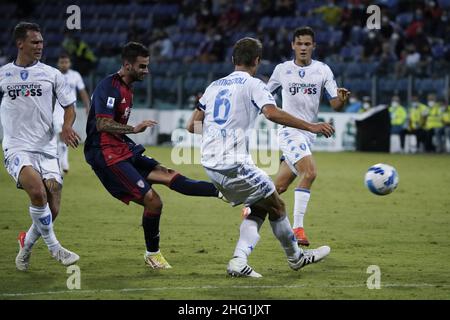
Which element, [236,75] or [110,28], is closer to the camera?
[236,75]

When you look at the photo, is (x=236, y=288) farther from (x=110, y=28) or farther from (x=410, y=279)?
(x=110, y=28)

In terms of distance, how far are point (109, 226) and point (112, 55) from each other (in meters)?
22.5

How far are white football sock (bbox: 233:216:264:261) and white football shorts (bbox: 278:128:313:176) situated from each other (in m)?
2.57

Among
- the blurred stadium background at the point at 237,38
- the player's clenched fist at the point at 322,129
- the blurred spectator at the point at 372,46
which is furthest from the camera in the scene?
the blurred spectator at the point at 372,46

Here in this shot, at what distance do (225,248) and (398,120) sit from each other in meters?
18.1

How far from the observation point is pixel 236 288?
26.1ft

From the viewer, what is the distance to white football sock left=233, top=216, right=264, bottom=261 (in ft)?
28.1

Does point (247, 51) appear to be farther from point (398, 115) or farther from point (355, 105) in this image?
point (355, 105)

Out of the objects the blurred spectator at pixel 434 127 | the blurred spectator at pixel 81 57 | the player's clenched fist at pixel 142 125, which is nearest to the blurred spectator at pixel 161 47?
the blurred spectator at pixel 81 57

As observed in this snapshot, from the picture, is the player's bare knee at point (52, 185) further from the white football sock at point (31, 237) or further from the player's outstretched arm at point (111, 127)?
the player's outstretched arm at point (111, 127)

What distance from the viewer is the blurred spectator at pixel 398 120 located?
90.6ft

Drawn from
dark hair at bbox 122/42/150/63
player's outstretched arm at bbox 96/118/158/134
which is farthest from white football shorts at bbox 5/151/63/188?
dark hair at bbox 122/42/150/63

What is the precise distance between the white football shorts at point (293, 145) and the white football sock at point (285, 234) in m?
2.55
